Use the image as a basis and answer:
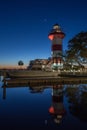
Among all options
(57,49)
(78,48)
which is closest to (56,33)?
(57,49)

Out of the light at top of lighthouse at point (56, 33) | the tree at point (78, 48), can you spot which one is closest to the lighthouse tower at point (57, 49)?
the light at top of lighthouse at point (56, 33)

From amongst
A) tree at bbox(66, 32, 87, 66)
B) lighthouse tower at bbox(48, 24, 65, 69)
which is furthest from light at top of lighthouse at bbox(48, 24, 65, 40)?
tree at bbox(66, 32, 87, 66)

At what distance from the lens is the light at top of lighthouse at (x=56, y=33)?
59.4 meters

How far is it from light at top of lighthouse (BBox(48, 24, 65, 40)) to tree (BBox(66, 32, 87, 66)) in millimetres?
7297

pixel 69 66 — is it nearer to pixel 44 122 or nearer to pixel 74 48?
pixel 74 48

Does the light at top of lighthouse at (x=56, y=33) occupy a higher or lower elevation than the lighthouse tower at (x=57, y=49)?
higher

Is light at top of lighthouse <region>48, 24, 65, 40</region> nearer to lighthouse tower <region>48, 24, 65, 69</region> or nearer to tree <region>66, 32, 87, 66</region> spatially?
lighthouse tower <region>48, 24, 65, 69</region>

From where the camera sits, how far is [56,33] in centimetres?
5953

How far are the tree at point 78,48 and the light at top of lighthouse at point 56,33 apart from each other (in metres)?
7.30

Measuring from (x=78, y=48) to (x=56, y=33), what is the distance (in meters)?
11.1

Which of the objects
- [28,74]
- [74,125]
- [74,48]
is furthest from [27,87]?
[74,48]

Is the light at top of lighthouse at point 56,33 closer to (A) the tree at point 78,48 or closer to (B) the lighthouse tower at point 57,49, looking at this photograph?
(B) the lighthouse tower at point 57,49

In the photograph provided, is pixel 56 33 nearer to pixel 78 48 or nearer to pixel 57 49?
pixel 57 49

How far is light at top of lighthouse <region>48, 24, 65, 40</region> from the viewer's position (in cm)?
5938
